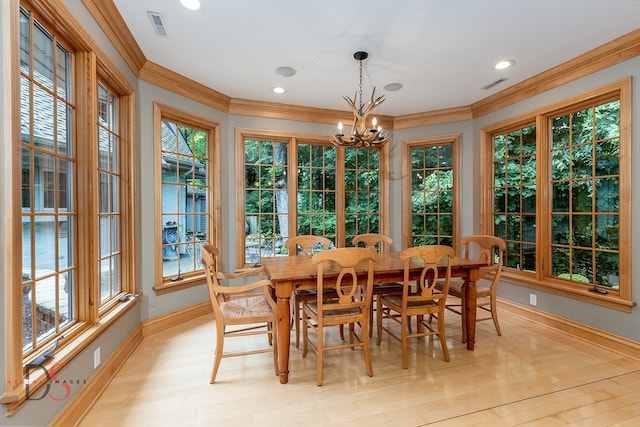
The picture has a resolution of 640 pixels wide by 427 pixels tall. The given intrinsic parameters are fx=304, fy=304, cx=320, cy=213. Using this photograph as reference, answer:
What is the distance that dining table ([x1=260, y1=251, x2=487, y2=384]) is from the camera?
2.28 metres

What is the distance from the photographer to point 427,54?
2932 millimetres

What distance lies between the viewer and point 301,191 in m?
4.54

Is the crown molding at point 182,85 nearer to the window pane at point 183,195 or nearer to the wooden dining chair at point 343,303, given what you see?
the window pane at point 183,195

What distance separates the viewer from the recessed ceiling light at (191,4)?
2.19 metres

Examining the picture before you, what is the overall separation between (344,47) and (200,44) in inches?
51.5

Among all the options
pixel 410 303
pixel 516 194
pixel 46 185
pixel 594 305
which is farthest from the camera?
pixel 516 194

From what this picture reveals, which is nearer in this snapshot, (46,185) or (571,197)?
(46,185)

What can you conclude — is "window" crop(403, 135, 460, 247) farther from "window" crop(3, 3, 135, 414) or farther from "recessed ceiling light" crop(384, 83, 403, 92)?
"window" crop(3, 3, 135, 414)

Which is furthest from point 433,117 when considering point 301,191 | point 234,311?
point 234,311

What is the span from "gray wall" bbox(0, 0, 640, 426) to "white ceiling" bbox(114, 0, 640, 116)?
32 centimetres

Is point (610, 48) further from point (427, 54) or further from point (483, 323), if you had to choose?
point (483, 323)

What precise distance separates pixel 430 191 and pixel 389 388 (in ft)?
10.6

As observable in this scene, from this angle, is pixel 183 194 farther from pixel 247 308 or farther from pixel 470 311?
pixel 470 311

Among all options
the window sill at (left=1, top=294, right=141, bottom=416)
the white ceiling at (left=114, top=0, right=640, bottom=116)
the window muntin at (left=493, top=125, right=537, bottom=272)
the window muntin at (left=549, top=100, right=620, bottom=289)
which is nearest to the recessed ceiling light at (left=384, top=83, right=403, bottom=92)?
the white ceiling at (left=114, top=0, right=640, bottom=116)
